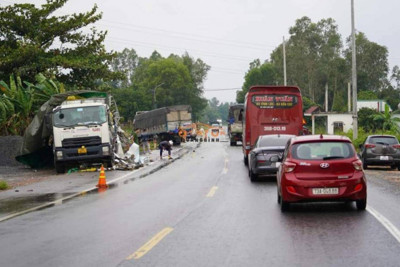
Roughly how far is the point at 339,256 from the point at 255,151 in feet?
40.2

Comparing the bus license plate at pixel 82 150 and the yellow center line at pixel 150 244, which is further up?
the bus license plate at pixel 82 150

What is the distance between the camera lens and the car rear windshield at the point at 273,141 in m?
20.9

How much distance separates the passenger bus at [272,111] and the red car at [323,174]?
15950 millimetres

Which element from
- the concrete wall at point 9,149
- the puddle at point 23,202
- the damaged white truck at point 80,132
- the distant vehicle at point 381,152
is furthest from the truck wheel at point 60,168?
the distant vehicle at point 381,152

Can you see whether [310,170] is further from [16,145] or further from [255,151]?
[16,145]

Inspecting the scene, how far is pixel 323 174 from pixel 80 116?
16268 mm

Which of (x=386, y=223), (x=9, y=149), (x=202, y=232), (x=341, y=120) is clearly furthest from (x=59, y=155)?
(x=341, y=120)

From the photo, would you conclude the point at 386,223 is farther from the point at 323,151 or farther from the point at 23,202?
the point at 23,202

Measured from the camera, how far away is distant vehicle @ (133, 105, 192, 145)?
187 ft

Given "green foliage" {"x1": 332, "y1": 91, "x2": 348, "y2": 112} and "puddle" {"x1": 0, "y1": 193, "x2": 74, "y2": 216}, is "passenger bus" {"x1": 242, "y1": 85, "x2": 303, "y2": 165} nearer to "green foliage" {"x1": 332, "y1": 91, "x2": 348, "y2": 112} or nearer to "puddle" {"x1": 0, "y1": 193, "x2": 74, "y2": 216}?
"puddle" {"x1": 0, "y1": 193, "x2": 74, "y2": 216}

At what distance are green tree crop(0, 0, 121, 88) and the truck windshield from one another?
1385cm

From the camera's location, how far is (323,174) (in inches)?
472

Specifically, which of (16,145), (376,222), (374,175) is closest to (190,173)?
(374,175)

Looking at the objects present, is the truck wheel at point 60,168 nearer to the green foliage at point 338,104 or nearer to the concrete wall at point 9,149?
the concrete wall at point 9,149
